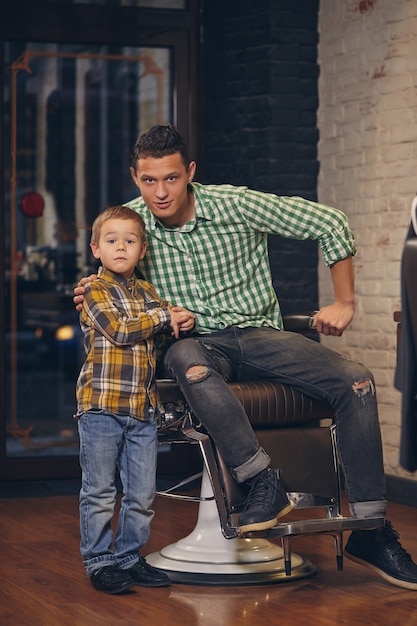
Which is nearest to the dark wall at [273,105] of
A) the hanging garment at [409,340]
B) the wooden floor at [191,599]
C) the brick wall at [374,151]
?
the brick wall at [374,151]

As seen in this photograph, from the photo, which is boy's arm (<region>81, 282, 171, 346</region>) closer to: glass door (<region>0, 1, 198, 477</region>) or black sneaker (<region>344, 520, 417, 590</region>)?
black sneaker (<region>344, 520, 417, 590</region>)

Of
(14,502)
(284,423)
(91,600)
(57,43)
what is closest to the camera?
(91,600)

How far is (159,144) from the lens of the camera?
3500mm

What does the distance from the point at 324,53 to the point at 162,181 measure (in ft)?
6.36

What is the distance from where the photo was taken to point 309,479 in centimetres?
341

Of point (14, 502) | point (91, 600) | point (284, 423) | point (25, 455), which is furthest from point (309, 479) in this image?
point (25, 455)

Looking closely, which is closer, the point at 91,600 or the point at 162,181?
the point at 91,600

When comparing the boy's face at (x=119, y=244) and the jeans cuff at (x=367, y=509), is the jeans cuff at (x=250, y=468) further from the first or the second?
the boy's face at (x=119, y=244)

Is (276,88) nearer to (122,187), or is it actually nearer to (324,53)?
(324,53)

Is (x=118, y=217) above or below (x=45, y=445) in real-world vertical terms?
above

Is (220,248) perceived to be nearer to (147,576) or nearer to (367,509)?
(367,509)

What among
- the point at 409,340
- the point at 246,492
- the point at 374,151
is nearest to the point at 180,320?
the point at 246,492

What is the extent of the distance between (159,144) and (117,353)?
663 mm

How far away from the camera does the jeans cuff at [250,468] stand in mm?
3240
